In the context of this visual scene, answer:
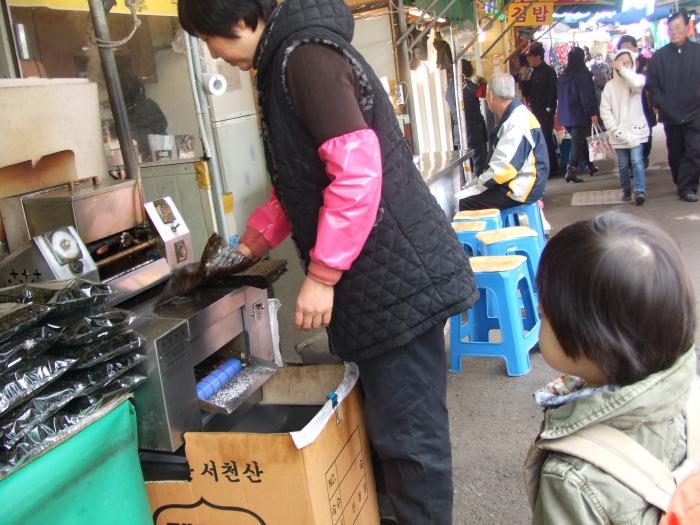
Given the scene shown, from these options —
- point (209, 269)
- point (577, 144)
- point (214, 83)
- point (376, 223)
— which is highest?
point (214, 83)

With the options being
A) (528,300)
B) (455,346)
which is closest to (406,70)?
(528,300)

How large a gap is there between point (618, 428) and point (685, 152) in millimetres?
7031

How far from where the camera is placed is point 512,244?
4340 millimetres

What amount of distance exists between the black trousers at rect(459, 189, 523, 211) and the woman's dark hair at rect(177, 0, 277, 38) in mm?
3683

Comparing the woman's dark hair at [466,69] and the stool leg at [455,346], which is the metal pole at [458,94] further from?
the stool leg at [455,346]

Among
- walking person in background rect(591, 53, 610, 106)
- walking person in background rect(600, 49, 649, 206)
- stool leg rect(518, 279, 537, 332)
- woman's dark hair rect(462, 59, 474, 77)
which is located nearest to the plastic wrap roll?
stool leg rect(518, 279, 537, 332)

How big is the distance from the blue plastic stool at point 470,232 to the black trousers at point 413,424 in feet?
8.77

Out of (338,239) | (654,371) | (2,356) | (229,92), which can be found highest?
(229,92)

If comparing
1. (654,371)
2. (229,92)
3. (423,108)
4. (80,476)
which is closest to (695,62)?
(423,108)

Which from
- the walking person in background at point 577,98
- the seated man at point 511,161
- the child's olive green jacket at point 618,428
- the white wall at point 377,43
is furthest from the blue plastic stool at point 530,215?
the walking person in background at point 577,98

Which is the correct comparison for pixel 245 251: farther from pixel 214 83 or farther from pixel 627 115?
pixel 627 115

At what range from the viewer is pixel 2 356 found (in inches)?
55.5

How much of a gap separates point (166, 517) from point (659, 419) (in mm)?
1413

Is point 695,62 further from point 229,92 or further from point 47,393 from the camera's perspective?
point 47,393
